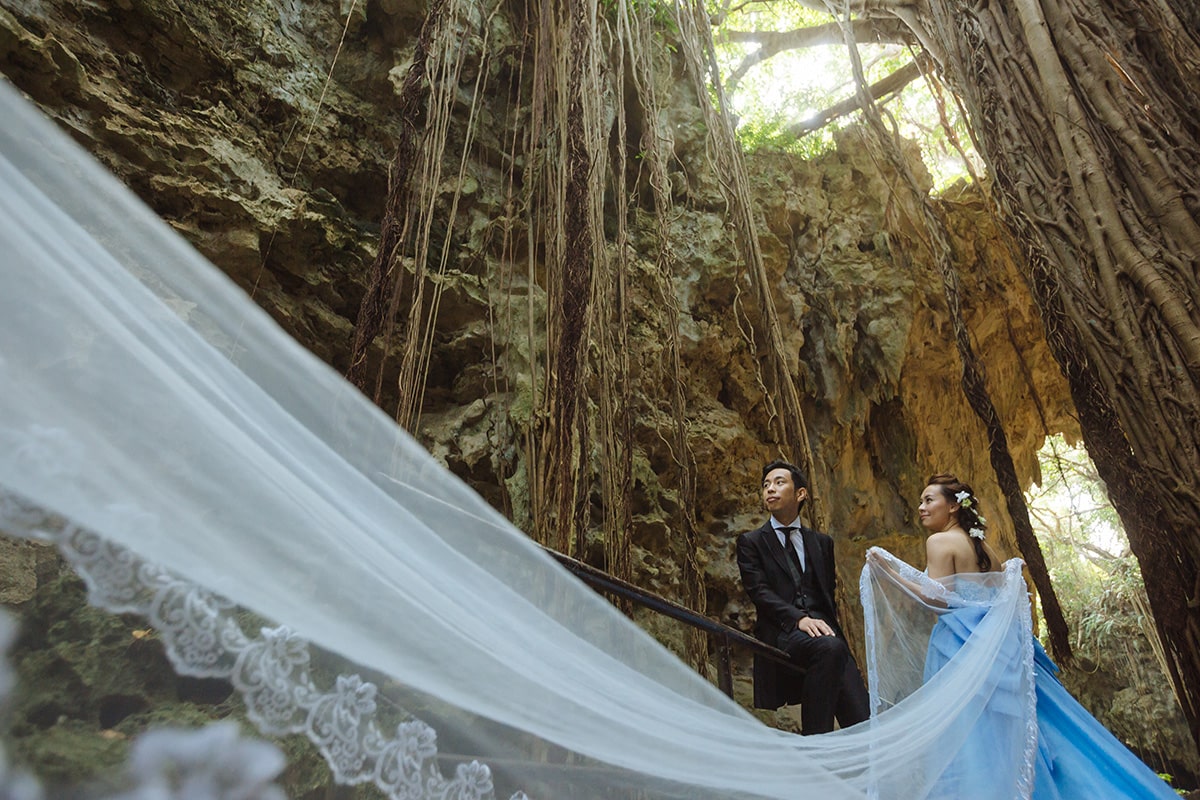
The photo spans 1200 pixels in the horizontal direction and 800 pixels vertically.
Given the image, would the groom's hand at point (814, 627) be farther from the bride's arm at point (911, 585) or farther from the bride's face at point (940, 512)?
the bride's face at point (940, 512)

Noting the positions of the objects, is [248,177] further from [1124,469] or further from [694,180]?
[1124,469]

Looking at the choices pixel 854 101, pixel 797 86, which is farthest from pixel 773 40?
pixel 854 101

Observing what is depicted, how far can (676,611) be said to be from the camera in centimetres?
180

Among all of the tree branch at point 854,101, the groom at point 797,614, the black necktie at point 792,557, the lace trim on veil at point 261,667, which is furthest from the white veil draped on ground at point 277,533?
the tree branch at point 854,101

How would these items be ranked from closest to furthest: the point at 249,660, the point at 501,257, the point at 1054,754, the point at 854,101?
1. the point at 249,660
2. the point at 1054,754
3. the point at 501,257
4. the point at 854,101

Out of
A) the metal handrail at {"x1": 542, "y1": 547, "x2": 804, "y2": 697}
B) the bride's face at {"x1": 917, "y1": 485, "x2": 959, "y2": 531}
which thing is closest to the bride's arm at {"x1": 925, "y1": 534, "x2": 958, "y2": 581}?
the bride's face at {"x1": 917, "y1": 485, "x2": 959, "y2": 531}

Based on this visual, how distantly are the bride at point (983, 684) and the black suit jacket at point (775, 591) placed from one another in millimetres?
225

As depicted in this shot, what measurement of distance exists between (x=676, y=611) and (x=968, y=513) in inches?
47.9

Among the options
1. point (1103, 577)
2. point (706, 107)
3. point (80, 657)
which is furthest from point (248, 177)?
point (1103, 577)

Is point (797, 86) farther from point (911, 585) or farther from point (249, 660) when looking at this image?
point (249, 660)

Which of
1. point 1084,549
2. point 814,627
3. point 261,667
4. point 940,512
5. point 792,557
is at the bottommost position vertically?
point 261,667

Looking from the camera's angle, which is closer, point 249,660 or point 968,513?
point 249,660

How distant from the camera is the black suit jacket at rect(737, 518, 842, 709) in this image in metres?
2.20

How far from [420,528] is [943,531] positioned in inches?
80.5
